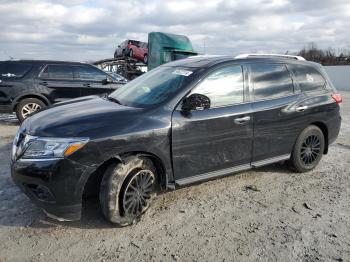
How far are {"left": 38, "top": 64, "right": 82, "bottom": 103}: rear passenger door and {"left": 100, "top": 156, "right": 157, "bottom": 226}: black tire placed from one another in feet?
20.8

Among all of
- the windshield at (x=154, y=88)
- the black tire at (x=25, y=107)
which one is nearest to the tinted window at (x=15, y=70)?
the black tire at (x=25, y=107)

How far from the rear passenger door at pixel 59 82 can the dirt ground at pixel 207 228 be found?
184 inches

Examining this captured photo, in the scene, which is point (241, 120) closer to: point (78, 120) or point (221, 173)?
point (221, 173)

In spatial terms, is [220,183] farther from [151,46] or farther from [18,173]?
[151,46]

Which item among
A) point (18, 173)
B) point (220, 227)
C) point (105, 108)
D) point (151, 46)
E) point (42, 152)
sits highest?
point (151, 46)

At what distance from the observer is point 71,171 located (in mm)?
3371

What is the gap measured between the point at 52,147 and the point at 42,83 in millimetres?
6449

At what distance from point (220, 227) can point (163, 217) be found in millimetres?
638

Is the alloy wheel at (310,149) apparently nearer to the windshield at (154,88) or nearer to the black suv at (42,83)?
the windshield at (154,88)

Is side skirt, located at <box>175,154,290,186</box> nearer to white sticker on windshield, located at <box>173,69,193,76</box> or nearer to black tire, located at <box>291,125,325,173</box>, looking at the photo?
black tire, located at <box>291,125,325,173</box>

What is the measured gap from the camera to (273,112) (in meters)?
4.74

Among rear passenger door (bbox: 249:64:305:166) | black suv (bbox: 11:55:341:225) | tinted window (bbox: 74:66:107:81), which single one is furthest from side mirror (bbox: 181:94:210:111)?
tinted window (bbox: 74:66:107:81)

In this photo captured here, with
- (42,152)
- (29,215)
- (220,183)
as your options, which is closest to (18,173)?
(42,152)

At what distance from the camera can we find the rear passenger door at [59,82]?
9312mm
